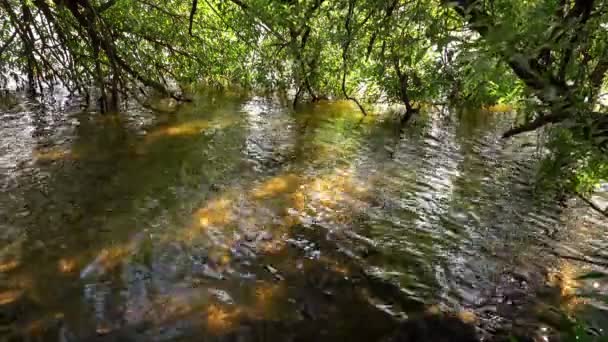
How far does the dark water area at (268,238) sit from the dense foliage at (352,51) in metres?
0.80

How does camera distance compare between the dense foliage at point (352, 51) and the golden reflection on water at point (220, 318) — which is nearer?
the dense foliage at point (352, 51)

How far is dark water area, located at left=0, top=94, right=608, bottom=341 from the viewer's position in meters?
3.95

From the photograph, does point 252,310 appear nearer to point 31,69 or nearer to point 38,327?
point 38,327

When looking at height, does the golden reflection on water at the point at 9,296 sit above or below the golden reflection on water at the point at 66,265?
below

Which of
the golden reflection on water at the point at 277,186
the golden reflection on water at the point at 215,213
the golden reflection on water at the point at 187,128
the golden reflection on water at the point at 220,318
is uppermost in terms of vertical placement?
the golden reflection on water at the point at 187,128

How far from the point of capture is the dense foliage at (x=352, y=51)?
5.46 feet

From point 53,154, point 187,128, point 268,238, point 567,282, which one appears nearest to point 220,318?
point 268,238

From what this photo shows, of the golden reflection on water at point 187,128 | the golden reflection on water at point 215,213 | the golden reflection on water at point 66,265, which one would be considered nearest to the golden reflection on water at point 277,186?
the golden reflection on water at point 215,213

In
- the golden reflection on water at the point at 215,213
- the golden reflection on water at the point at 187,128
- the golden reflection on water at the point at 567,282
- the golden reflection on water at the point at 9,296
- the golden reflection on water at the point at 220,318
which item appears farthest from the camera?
the golden reflection on water at the point at 187,128

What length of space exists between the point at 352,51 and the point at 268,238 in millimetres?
4834

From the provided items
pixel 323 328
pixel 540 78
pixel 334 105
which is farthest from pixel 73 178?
pixel 334 105

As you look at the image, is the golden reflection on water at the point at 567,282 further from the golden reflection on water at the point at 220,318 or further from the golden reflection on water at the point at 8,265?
the golden reflection on water at the point at 8,265

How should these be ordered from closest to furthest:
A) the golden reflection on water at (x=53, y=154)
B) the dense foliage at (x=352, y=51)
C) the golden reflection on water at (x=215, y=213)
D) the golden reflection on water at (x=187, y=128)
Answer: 1. the dense foliage at (x=352, y=51)
2. the golden reflection on water at (x=215, y=213)
3. the golden reflection on water at (x=53, y=154)
4. the golden reflection on water at (x=187, y=128)

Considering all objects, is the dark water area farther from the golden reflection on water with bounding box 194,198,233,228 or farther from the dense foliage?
the dense foliage
